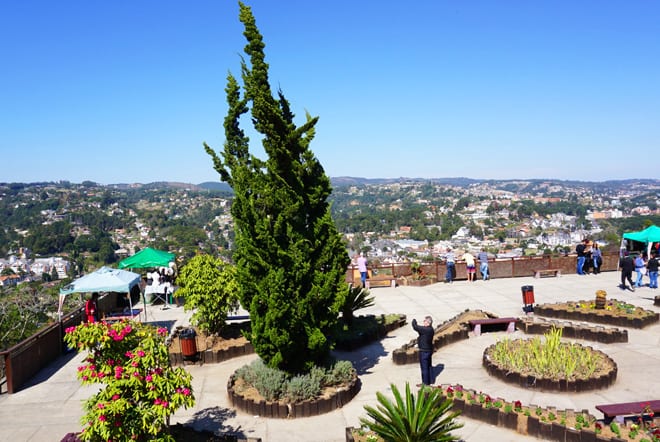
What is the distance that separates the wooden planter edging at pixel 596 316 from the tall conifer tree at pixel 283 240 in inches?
310

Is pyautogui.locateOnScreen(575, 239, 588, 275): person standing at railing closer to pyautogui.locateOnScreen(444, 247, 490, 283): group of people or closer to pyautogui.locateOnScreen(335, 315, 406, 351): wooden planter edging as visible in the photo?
pyautogui.locateOnScreen(444, 247, 490, 283): group of people

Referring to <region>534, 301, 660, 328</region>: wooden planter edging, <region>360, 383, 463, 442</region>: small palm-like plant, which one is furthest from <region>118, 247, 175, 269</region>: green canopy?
<region>360, 383, 463, 442</region>: small palm-like plant

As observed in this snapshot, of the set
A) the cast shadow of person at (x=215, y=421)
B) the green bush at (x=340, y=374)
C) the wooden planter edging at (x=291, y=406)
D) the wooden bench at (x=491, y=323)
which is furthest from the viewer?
the wooden bench at (x=491, y=323)

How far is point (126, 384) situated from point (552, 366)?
746 centimetres

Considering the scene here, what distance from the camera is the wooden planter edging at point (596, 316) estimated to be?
12672mm

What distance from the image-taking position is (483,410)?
780 centimetres

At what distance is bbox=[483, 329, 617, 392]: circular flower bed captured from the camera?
8.88 m

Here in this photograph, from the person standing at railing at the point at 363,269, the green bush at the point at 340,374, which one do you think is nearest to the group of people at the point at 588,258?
the person standing at railing at the point at 363,269

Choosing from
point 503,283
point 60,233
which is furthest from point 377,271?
point 60,233

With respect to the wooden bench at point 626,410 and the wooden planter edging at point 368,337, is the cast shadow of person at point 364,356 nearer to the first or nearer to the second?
the wooden planter edging at point 368,337

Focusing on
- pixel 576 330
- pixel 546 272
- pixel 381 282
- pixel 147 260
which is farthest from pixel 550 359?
pixel 147 260

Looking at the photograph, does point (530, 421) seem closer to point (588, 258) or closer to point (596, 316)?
point (596, 316)

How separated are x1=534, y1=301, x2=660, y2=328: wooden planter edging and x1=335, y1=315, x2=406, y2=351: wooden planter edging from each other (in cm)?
416

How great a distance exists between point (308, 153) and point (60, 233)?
4093 inches
